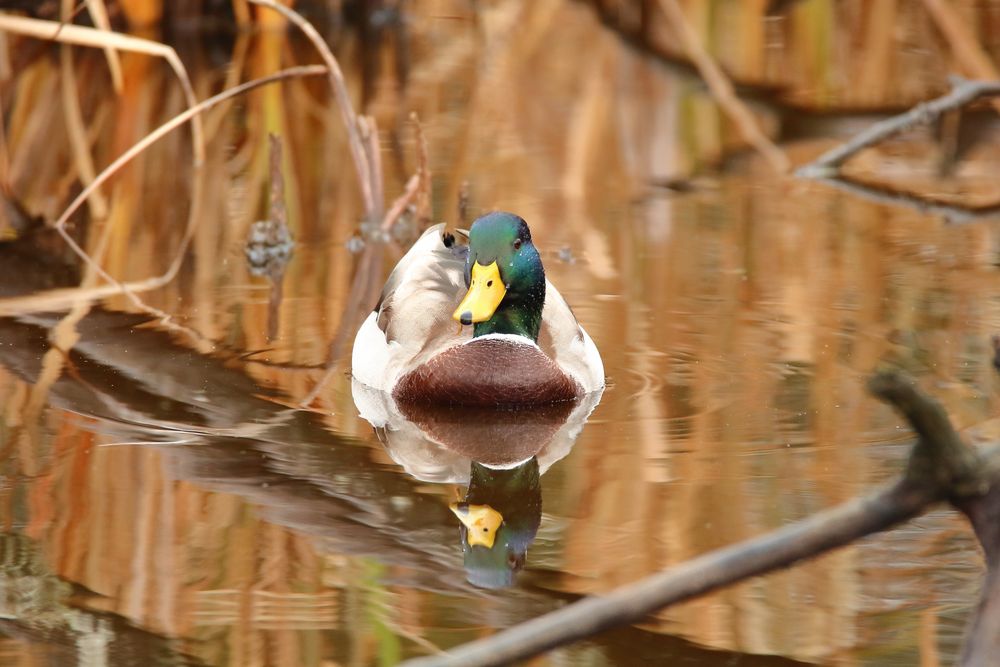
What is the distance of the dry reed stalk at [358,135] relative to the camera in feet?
25.4

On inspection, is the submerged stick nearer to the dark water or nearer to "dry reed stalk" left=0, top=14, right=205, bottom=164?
the dark water

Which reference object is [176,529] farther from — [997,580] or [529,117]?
[529,117]

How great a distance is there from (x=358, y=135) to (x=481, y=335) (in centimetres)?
241

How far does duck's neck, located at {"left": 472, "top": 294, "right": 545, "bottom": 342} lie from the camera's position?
5.95 m

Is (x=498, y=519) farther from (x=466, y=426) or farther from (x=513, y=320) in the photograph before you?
(x=513, y=320)

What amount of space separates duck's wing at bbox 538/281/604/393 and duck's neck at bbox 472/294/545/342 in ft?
0.38

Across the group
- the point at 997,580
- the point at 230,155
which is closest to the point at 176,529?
the point at 997,580

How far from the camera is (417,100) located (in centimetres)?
1259

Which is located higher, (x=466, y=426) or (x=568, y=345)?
(x=568, y=345)

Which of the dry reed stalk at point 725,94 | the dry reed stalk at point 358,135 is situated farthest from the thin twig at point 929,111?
the dry reed stalk at point 358,135

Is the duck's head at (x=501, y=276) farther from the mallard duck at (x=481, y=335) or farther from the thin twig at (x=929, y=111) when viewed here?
the thin twig at (x=929, y=111)

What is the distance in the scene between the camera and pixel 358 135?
8047 millimetres

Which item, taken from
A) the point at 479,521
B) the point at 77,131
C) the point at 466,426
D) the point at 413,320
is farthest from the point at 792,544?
the point at 77,131

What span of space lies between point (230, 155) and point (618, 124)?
272 centimetres
